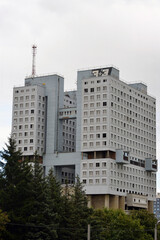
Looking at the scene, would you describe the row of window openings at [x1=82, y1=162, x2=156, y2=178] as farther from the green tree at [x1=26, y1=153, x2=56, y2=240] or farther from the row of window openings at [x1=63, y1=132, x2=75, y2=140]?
the green tree at [x1=26, y1=153, x2=56, y2=240]

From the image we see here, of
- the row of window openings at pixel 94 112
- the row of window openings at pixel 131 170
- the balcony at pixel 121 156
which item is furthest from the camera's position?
the row of window openings at pixel 94 112

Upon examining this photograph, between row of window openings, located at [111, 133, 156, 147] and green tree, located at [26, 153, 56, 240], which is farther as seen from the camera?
row of window openings, located at [111, 133, 156, 147]

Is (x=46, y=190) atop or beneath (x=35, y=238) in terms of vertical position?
atop

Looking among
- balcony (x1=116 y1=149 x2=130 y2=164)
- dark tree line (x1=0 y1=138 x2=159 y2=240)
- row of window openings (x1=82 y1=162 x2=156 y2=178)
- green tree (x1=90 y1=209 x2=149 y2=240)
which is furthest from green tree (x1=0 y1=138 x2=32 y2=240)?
balcony (x1=116 y1=149 x2=130 y2=164)

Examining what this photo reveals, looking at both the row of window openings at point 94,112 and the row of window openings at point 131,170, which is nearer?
the row of window openings at point 131,170

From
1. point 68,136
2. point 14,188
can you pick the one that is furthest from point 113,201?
point 14,188

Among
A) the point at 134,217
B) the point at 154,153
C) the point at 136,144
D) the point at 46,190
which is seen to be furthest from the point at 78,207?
the point at 154,153

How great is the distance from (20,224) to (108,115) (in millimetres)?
83231

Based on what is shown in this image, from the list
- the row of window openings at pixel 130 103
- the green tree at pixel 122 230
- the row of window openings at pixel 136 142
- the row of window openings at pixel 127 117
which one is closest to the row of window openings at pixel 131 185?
the row of window openings at pixel 136 142

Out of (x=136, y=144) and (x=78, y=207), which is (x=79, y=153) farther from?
(x=78, y=207)

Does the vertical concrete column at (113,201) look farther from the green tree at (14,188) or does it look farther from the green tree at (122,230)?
the green tree at (14,188)

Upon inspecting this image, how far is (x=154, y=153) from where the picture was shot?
189 m

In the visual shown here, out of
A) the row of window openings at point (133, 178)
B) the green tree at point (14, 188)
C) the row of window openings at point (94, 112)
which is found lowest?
the green tree at point (14, 188)

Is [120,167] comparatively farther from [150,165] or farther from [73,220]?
[73,220]
